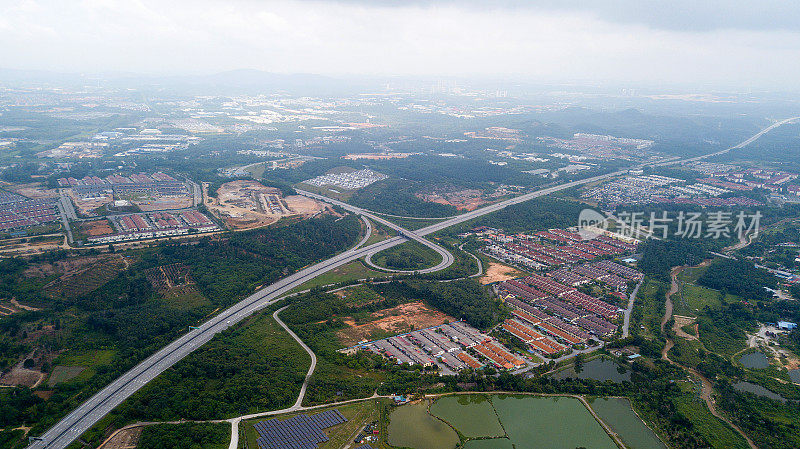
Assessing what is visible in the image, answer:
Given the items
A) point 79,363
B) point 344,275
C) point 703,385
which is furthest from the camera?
point 344,275

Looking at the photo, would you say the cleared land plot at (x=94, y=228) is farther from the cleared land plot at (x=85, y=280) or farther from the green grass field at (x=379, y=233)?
the green grass field at (x=379, y=233)

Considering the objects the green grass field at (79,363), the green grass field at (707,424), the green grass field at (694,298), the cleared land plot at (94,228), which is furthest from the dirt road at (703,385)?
the cleared land plot at (94,228)

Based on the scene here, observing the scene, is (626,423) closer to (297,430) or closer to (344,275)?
(297,430)

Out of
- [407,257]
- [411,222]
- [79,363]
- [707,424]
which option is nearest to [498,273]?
[407,257]

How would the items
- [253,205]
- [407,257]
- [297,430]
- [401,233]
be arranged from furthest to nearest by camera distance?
[253,205], [401,233], [407,257], [297,430]

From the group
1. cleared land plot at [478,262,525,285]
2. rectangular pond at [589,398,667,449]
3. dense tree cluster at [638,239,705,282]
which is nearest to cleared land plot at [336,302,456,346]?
cleared land plot at [478,262,525,285]

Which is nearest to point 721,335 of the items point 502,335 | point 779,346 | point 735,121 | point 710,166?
point 779,346
